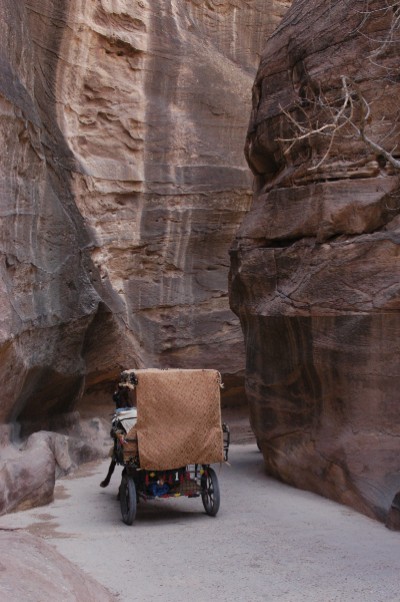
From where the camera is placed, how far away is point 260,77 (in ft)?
38.0

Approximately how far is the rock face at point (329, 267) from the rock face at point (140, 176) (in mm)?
3454

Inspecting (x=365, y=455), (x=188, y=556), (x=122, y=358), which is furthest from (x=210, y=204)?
(x=188, y=556)

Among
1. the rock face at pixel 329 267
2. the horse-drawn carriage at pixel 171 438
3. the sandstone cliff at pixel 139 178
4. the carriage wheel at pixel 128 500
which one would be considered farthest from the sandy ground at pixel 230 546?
the sandstone cliff at pixel 139 178

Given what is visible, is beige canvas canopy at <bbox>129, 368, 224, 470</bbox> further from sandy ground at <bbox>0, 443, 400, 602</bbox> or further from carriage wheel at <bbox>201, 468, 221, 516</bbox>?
sandy ground at <bbox>0, 443, 400, 602</bbox>

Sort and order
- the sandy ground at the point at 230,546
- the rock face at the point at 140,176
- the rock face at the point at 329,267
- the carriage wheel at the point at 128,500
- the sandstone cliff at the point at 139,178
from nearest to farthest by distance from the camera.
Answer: the sandy ground at the point at 230,546 → the carriage wheel at the point at 128,500 → the rock face at the point at 329,267 → the sandstone cliff at the point at 139,178 → the rock face at the point at 140,176

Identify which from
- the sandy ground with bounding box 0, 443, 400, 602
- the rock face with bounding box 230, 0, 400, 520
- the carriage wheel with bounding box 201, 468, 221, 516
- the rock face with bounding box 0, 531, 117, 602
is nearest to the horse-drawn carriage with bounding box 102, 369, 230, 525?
the carriage wheel with bounding box 201, 468, 221, 516

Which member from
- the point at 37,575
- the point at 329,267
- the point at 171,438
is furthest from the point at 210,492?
the point at 37,575

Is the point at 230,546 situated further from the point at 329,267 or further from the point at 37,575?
the point at 329,267

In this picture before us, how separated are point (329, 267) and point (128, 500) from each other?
3592 mm

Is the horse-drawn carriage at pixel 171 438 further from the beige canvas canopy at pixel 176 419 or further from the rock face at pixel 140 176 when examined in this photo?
the rock face at pixel 140 176

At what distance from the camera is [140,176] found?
605 inches

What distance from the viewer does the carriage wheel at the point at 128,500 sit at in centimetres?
795

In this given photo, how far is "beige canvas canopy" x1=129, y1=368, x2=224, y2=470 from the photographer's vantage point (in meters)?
8.02

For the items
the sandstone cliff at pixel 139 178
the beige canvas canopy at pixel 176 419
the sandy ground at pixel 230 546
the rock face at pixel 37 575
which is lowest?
the sandy ground at pixel 230 546
